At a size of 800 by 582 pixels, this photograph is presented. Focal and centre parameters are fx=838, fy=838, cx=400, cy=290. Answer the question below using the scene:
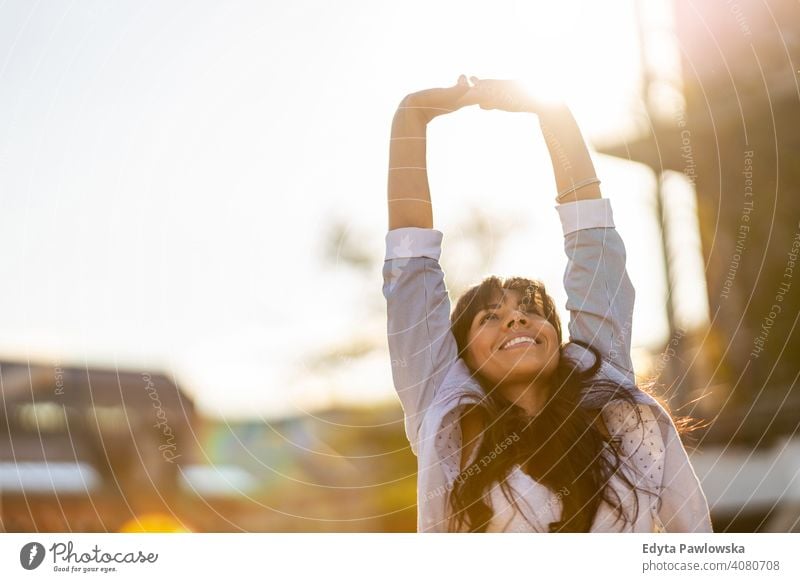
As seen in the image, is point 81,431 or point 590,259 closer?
point 590,259

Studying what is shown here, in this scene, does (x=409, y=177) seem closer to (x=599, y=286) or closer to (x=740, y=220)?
(x=599, y=286)

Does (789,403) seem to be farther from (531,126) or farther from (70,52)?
(70,52)

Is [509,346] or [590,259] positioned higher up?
[590,259]

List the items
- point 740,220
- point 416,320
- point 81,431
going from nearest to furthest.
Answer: point 416,320 < point 81,431 < point 740,220

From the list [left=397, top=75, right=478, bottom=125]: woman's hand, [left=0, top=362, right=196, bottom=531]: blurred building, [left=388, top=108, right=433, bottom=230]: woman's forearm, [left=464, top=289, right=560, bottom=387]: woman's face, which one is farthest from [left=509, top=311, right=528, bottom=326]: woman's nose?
[left=0, top=362, right=196, bottom=531]: blurred building

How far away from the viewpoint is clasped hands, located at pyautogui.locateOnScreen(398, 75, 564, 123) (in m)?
1.17

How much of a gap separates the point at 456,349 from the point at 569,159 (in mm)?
316

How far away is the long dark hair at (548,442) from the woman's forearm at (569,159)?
15 centimetres

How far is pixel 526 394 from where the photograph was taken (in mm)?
1130

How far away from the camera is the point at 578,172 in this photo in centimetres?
118
